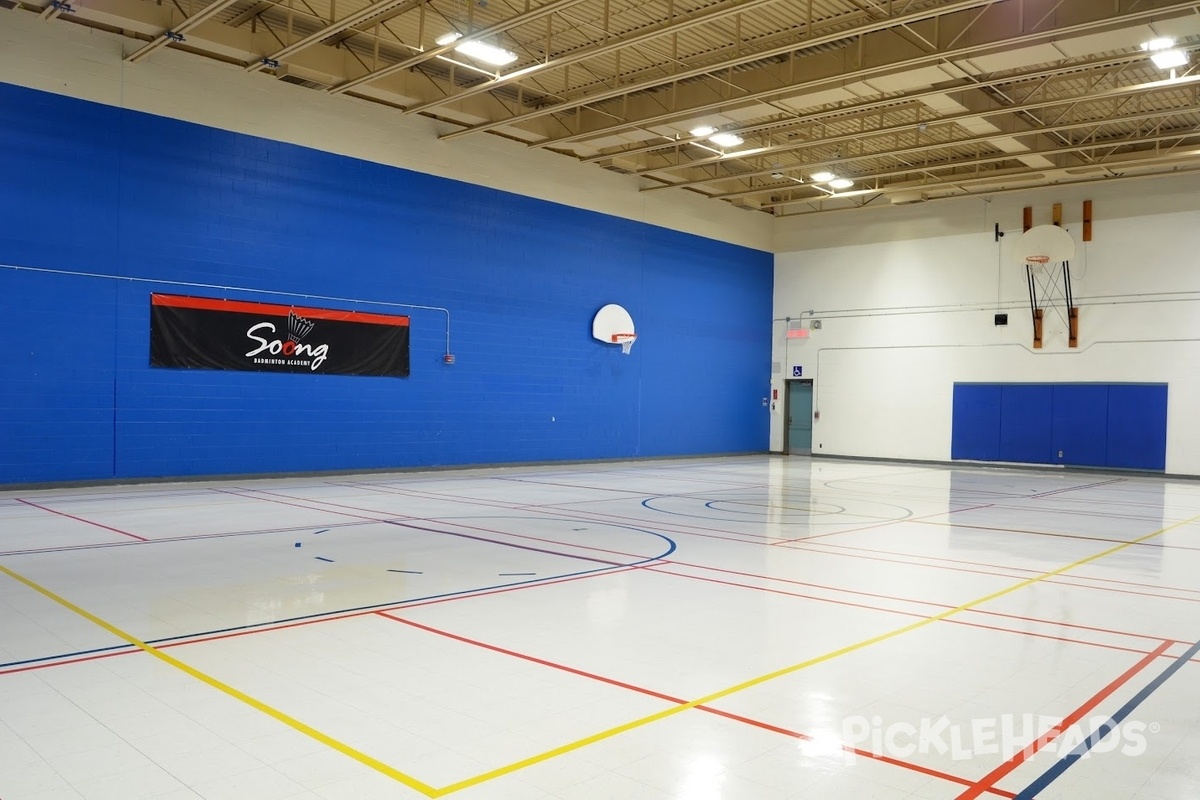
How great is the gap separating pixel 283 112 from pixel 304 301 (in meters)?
3.62

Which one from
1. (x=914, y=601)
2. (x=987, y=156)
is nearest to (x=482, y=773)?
(x=914, y=601)

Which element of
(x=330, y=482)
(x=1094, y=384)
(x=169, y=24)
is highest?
(x=169, y=24)

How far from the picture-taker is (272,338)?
1709 cm

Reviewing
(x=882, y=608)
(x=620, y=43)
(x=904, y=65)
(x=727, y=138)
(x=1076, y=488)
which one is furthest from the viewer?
(x=727, y=138)

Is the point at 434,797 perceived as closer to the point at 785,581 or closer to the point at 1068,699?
the point at 1068,699

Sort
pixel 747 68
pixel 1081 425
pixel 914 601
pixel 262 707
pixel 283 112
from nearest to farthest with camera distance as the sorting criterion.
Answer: pixel 262 707
pixel 914 601
pixel 283 112
pixel 747 68
pixel 1081 425

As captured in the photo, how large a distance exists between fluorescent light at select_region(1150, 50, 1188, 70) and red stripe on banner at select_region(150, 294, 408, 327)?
1456 cm

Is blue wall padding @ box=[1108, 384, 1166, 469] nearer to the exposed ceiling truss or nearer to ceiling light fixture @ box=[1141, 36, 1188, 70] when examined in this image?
the exposed ceiling truss

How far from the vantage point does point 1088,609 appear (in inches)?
274

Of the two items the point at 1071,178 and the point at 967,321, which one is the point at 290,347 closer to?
the point at 967,321

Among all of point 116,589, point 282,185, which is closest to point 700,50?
point 282,185

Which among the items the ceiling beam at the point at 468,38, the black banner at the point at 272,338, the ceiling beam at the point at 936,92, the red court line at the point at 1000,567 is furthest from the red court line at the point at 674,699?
the ceiling beam at the point at 936,92

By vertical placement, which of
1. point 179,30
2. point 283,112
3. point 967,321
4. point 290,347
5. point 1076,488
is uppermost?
point 179,30

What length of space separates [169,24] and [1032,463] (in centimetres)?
2281
